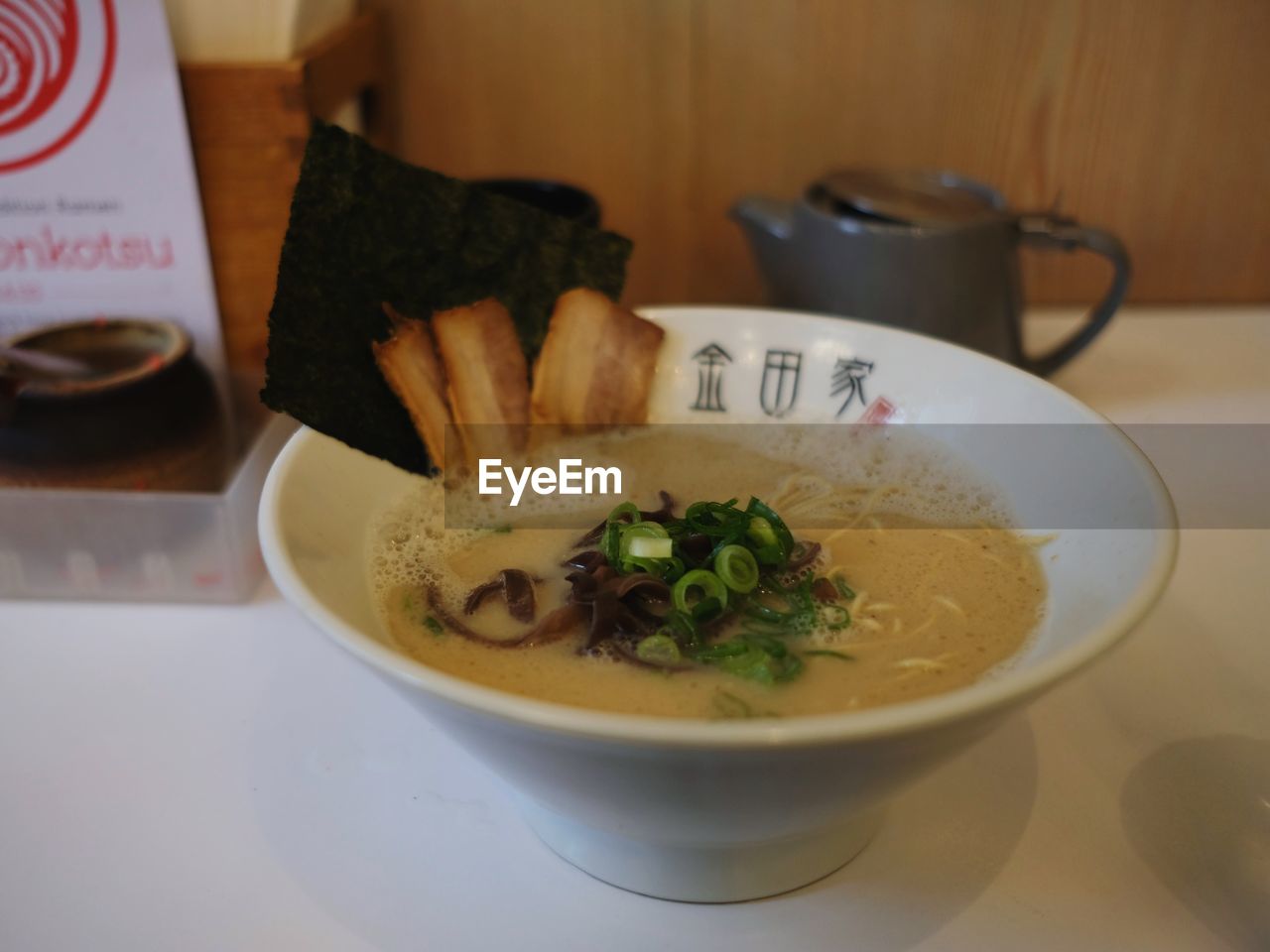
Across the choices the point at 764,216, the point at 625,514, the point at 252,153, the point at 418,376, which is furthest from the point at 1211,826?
the point at 252,153

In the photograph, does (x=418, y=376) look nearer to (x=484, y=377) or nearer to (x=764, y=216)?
(x=484, y=377)

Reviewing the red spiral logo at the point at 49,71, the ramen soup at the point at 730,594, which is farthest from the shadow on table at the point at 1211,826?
the red spiral logo at the point at 49,71

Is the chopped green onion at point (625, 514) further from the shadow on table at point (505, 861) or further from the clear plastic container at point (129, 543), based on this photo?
the clear plastic container at point (129, 543)

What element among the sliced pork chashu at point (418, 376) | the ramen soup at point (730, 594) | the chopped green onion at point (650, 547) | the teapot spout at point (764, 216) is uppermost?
the teapot spout at point (764, 216)

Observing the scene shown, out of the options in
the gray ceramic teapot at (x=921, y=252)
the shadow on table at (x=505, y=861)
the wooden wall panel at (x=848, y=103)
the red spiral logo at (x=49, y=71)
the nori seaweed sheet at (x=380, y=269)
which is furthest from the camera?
the wooden wall panel at (x=848, y=103)

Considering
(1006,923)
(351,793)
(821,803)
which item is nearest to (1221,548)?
(1006,923)
